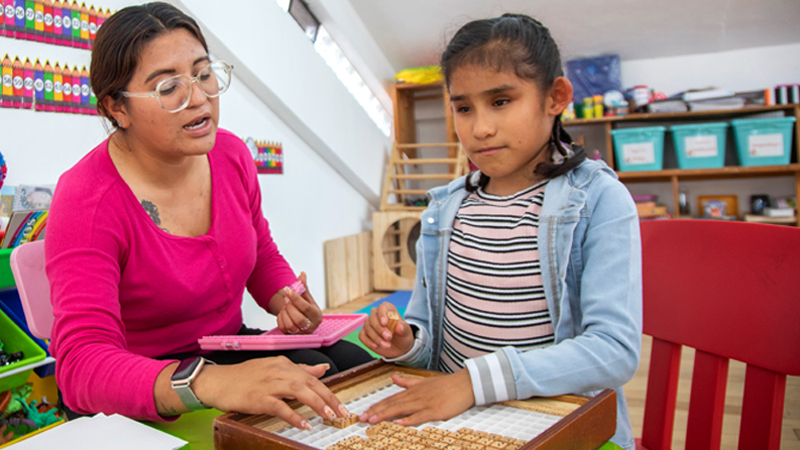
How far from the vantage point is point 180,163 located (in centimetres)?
116

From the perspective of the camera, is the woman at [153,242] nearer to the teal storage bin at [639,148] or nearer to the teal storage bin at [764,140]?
the teal storage bin at [639,148]

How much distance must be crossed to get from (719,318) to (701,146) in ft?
11.1

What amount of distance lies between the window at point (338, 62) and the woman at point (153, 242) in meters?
2.11

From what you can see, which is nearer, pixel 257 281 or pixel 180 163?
pixel 180 163

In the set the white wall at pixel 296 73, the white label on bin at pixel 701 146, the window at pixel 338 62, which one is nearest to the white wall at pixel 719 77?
the white label on bin at pixel 701 146

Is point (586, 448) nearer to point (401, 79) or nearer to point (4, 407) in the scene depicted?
point (4, 407)

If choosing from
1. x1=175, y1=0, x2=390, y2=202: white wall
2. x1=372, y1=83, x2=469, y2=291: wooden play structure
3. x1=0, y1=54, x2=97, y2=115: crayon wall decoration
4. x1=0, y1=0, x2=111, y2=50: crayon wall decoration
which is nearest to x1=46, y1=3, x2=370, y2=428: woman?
x1=0, y1=54, x2=97, y2=115: crayon wall decoration

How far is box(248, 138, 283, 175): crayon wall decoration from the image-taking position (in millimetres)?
2783

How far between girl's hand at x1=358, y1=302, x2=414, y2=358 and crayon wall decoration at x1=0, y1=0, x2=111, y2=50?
4.71 feet

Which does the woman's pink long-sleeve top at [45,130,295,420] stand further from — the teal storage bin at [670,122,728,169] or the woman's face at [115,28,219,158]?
the teal storage bin at [670,122,728,169]

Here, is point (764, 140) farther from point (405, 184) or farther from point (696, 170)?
Answer: point (405, 184)

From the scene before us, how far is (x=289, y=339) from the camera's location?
1.08m

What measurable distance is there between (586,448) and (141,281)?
833mm

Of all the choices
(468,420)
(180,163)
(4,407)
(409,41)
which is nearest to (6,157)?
(4,407)
